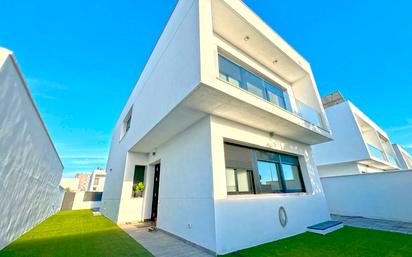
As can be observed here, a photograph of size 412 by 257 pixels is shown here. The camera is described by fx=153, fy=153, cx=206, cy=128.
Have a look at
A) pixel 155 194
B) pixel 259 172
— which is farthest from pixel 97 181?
pixel 259 172

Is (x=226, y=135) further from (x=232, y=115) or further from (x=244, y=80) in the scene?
(x=244, y=80)

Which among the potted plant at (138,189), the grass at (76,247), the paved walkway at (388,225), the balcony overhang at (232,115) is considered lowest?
the paved walkway at (388,225)

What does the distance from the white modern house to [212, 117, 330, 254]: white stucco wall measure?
26 millimetres

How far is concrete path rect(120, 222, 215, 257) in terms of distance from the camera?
3568mm

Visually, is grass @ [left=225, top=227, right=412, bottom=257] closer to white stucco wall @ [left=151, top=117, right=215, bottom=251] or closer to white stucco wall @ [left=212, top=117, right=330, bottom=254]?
white stucco wall @ [left=212, top=117, right=330, bottom=254]

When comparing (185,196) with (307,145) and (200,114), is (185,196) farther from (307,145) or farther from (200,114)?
(307,145)

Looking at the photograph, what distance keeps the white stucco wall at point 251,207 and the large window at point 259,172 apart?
0.32 metres

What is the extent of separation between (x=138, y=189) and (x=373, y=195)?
38.7 ft

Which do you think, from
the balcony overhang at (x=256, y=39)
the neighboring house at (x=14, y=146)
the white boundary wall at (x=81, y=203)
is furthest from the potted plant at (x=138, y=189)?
the white boundary wall at (x=81, y=203)

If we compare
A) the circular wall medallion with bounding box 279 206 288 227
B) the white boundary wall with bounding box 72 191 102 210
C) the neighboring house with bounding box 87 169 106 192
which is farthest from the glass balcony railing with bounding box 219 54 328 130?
the neighboring house with bounding box 87 169 106 192

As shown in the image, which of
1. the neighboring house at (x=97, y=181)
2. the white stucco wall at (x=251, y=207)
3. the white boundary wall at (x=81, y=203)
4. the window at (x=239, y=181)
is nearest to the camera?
the white stucco wall at (x=251, y=207)

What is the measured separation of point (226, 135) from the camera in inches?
182

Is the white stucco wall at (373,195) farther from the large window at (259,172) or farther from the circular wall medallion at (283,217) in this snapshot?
the circular wall medallion at (283,217)

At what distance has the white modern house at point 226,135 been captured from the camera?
3803mm
